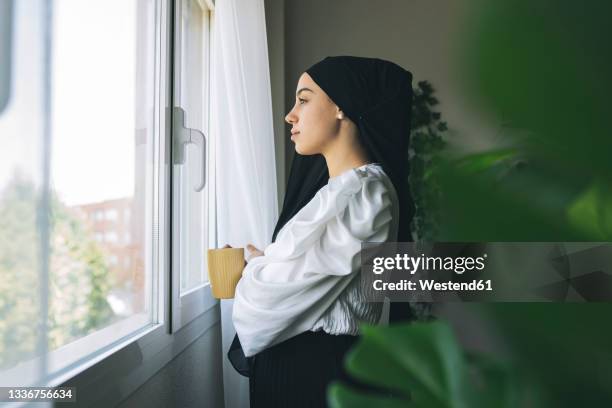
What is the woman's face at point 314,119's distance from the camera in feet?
3.77

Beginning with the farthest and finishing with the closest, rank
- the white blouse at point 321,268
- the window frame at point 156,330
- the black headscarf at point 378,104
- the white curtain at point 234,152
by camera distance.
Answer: the white curtain at point 234,152
the black headscarf at point 378,104
the white blouse at point 321,268
the window frame at point 156,330

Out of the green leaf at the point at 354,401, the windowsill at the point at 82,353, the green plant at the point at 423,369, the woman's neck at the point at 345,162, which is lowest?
the windowsill at the point at 82,353

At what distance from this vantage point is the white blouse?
0.98m

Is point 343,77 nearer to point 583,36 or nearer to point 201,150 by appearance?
point 201,150

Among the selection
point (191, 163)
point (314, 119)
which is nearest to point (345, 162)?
point (314, 119)

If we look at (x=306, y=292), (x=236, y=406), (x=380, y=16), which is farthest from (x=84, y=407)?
(x=380, y=16)

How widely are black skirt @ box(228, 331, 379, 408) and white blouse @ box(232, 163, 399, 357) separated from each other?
4cm

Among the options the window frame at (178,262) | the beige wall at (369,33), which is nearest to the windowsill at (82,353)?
the window frame at (178,262)

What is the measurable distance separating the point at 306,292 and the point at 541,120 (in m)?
0.90

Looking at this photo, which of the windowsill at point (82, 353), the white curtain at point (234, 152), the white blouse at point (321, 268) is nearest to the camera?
the windowsill at point (82, 353)

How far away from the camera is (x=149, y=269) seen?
51.1 inches

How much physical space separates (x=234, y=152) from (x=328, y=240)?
26.4 inches

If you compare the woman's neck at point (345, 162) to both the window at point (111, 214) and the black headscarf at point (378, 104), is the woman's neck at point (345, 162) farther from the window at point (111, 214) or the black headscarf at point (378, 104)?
the window at point (111, 214)

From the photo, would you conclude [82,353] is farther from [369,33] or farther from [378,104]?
[369,33]
